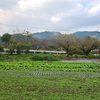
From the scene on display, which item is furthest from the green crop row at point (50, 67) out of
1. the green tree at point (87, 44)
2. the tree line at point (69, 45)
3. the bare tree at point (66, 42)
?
the green tree at point (87, 44)

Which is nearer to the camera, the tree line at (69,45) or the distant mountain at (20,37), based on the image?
the tree line at (69,45)

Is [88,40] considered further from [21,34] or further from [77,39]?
[21,34]

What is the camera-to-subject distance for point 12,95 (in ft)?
24.3

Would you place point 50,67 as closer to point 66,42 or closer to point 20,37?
point 66,42

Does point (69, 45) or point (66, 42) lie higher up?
point (66, 42)

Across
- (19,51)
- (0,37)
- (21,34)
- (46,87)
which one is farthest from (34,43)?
(46,87)

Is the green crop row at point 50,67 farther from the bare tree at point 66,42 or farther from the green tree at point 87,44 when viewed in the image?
the green tree at point 87,44

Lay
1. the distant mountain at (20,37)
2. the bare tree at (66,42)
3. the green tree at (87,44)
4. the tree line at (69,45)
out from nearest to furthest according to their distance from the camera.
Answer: the tree line at (69,45)
the bare tree at (66,42)
the green tree at (87,44)
the distant mountain at (20,37)

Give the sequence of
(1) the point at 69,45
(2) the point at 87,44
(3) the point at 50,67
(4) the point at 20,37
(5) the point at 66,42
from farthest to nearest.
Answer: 1. (4) the point at 20,37
2. (2) the point at 87,44
3. (5) the point at 66,42
4. (1) the point at 69,45
5. (3) the point at 50,67

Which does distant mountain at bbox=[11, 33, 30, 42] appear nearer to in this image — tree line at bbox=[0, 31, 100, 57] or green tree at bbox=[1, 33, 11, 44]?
green tree at bbox=[1, 33, 11, 44]

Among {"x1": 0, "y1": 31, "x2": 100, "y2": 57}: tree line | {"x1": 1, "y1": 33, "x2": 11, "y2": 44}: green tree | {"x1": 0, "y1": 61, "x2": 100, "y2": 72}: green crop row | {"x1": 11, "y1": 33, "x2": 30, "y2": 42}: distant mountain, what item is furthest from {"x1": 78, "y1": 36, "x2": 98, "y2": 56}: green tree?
{"x1": 0, "y1": 61, "x2": 100, "y2": 72}: green crop row

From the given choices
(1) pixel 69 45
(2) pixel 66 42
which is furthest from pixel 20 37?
(1) pixel 69 45

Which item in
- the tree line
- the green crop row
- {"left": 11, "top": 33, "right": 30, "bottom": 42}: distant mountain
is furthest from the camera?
{"left": 11, "top": 33, "right": 30, "bottom": 42}: distant mountain

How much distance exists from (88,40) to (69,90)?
40.5 metres
